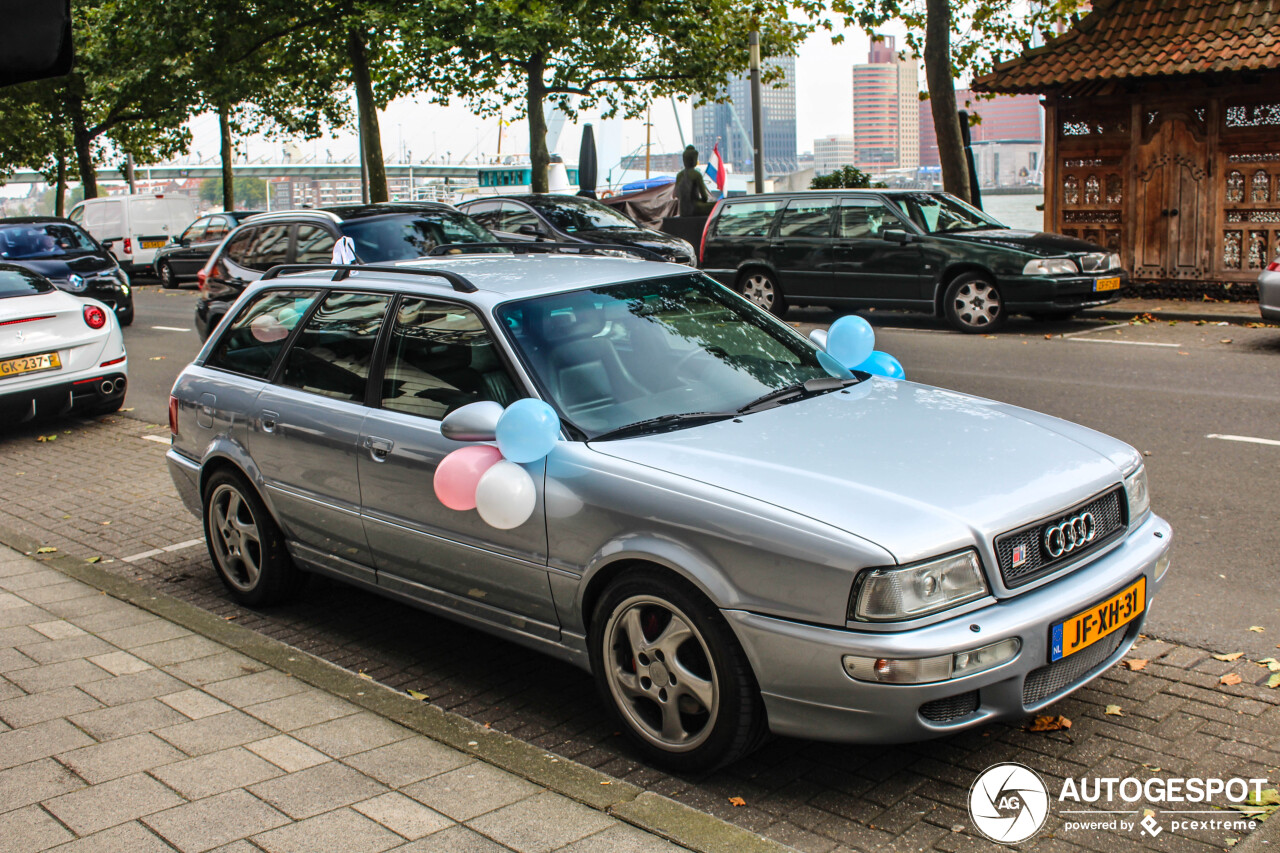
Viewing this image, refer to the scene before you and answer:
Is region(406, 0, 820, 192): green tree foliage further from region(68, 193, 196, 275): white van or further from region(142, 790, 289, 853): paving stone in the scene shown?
region(142, 790, 289, 853): paving stone

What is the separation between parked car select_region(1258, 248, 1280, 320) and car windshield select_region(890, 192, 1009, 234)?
3.85 m

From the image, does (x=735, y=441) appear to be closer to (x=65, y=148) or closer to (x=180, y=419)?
(x=180, y=419)

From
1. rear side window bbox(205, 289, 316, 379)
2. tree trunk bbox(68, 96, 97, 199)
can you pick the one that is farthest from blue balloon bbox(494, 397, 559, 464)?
tree trunk bbox(68, 96, 97, 199)

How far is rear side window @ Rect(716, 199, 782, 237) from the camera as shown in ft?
54.5

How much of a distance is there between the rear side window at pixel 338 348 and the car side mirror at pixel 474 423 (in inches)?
32.4

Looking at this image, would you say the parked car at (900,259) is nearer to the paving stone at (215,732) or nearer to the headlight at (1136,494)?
the headlight at (1136,494)

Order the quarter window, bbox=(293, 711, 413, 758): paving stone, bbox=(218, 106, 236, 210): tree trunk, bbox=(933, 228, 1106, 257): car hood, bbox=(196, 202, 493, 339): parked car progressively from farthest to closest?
1. bbox=(218, 106, 236, 210): tree trunk
2. bbox=(933, 228, 1106, 257): car hood
3. bbox=(196, 202, 493, 339): parked car
4. the quarter window
5. bbox=(293, 711, 413, 758): paving stone

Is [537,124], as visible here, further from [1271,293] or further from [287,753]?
[287,753]

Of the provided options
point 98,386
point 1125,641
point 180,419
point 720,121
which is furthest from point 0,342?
point 720,121

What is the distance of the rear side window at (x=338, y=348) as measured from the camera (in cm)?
497

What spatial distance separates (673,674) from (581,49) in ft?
90.1

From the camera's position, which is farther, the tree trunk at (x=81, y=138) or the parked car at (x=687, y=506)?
the tree trunk at (x=81, y=138)

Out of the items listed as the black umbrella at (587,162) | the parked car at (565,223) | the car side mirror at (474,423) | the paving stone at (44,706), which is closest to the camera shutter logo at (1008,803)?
the car side mirror at (474,423)

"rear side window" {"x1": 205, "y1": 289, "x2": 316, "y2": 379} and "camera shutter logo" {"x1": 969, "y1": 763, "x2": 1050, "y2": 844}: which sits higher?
"rear side window" {"x1": 205, "y1": 289, "x2": 316, "y2": 379}
